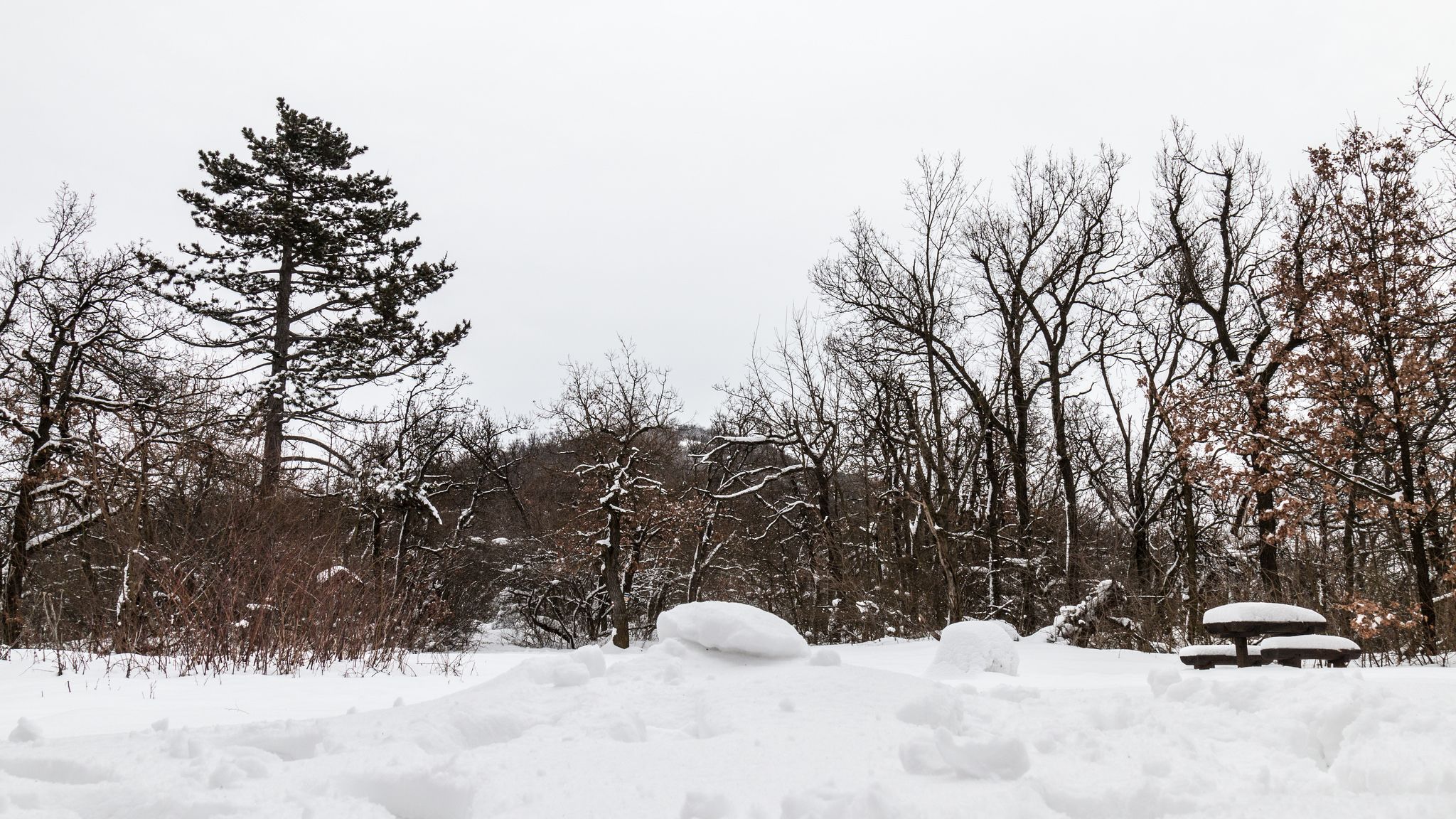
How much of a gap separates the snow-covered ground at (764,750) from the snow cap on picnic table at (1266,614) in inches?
69.3

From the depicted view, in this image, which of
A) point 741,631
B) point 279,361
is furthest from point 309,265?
point 741,631

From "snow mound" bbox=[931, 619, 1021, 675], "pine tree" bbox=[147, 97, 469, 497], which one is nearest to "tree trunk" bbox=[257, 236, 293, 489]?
"pine tree" bbox=[147, 97, 469, 497]

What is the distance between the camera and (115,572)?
1065cm

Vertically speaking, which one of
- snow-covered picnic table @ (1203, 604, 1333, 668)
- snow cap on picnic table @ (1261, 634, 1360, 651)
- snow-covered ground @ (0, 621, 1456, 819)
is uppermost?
snow-covered picnic table @ (1203, 604, 1333, 668)

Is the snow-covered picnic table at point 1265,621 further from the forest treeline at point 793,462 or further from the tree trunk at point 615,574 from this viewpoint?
the tree trunk at point 615,574

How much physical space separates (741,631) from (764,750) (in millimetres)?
2018

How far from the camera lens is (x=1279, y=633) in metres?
7.41

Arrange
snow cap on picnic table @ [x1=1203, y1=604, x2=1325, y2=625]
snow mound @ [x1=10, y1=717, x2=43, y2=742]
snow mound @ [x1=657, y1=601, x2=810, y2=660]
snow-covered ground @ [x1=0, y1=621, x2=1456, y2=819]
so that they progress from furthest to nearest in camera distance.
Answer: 1. snow cap on picnic table @ [x1=1203, y1=604, x2=1325, y2=625]
2. snow mound @ [x1=657, y1=601, x2=810, y2=660]
3. snow mound @ [x1=10, y1=717, x2=43, y2=742]
4. snow-covered ground @ [x1=0, y1=621, x2=1456, y2=819]

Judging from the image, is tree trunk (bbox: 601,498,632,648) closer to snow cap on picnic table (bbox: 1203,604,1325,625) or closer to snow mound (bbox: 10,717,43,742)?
snow cap on picnic table (bbox: 1203,604,1325,625)

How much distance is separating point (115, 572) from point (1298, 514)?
13.9 metres

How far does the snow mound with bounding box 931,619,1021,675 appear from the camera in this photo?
290 inches

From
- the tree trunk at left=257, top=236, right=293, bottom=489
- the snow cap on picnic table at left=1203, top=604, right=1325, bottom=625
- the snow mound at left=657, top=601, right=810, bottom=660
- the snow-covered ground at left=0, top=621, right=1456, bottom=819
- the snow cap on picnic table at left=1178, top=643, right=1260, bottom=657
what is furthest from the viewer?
the tree trunk at left=257, top=236, right=293, bottom=489

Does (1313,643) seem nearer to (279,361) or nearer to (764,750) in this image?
(764,750)

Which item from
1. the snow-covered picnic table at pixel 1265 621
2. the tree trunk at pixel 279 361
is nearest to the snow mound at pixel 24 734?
the snow-covered picnic table at pixel 1265 621
